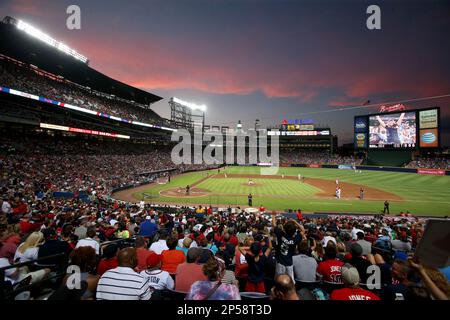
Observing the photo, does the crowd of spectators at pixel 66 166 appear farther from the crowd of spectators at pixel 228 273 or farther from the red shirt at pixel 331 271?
the red shirt at pixel 331 271

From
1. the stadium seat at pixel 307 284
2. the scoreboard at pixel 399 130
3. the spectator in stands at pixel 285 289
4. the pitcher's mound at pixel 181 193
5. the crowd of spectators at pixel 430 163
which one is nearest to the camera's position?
the spectator in stands at pixel 285 289

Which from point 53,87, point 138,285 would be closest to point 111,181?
point 53,87

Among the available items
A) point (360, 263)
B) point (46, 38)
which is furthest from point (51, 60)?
point (360, 263)

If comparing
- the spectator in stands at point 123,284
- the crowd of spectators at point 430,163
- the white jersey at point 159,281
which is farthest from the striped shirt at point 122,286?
the crowd of spectators at point 430,163

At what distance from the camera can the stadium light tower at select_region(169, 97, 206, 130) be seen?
87312 mm

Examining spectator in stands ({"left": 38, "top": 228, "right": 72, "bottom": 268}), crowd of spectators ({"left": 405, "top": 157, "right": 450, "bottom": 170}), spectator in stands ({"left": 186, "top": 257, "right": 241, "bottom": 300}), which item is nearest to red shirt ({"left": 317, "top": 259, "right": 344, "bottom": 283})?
spectator in stands ({"left": 186, "top": 257, "right": 241, "bottom": 300})

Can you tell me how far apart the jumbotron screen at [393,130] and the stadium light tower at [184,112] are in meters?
65.5

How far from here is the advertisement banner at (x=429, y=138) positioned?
60.0m

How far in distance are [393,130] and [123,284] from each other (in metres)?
86.4

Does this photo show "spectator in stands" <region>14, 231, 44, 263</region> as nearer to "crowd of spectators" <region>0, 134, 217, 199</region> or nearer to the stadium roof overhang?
"crowd of spectators" <region>0, 134, 217, 199</region>

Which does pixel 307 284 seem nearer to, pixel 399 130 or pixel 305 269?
pixel 305 269

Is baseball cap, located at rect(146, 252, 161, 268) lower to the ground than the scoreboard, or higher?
lower

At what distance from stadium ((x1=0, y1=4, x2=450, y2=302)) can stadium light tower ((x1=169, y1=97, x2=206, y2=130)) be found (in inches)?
24.3
